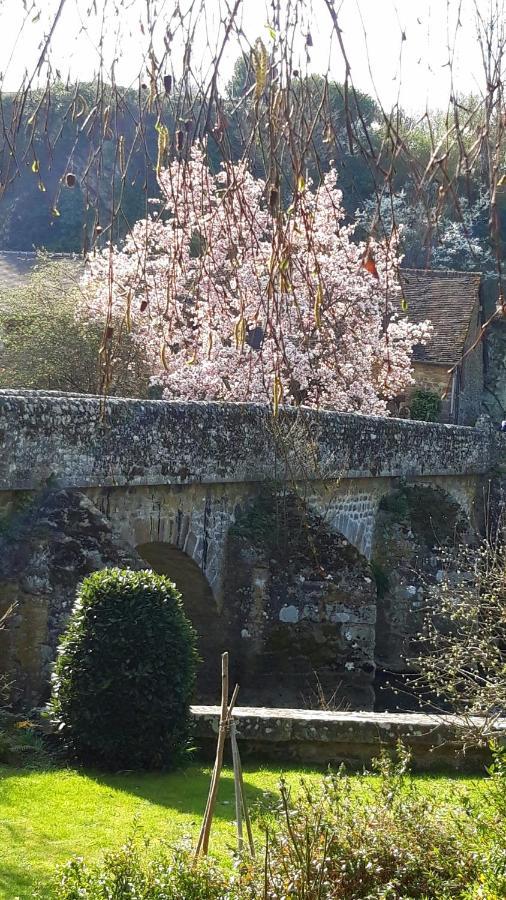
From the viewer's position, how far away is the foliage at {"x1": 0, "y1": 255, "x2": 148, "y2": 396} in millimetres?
18672

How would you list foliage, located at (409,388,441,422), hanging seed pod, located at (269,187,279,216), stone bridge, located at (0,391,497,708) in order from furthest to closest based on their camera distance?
foliage, located at (409,388,441,422)
stone bridge, located at (0,391,497,708)
hanging seed pod, located at (269,187,279,216)

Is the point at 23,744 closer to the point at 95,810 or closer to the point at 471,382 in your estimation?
the point at 95,810

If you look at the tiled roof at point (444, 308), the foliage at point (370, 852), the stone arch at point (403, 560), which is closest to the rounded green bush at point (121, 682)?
the foliage at point (370, 852)

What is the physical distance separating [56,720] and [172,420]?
418 cm

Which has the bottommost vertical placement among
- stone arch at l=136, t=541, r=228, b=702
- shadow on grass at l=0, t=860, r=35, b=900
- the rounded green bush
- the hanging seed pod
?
shadow on grass at l=0, t=860, r=35, b=900

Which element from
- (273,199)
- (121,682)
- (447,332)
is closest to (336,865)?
(121,682)

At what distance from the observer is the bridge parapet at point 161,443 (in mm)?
9828

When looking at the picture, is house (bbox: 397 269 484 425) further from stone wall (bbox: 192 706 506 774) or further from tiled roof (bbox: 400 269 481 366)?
stone wall (bbox: 192 706 506 774)

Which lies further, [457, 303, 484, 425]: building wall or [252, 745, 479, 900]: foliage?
[457, 303, 484, 425]: building wall

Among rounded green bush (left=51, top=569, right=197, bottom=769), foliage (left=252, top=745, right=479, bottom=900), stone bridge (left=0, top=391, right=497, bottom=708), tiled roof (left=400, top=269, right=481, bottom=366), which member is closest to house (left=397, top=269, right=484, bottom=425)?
tiled roof (left=400, top=269, right=481, bottom=366)

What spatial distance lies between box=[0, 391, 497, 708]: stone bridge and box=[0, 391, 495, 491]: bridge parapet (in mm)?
19

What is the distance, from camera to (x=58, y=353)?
1897 centimetres

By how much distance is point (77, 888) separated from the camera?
5.06 m

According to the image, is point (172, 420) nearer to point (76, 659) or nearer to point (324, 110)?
point (76, 659)
